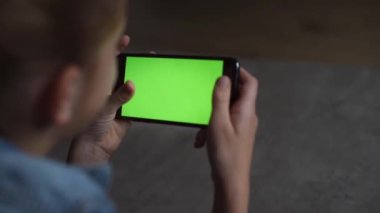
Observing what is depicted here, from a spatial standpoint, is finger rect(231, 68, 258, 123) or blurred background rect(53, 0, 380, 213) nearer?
finger rect(231, 68, 258, 123)

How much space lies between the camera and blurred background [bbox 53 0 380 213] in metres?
1.02

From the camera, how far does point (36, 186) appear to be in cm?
35

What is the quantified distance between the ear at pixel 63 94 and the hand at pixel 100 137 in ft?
0.88

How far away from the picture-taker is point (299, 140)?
1.10 metres

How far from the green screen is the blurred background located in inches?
13.8

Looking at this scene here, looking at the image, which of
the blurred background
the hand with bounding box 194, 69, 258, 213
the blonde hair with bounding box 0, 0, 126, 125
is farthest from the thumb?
the blurred background

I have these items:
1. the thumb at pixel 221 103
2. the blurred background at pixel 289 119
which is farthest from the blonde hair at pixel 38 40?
the blurred background at pixel 289 119

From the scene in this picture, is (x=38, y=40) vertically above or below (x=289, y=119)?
above

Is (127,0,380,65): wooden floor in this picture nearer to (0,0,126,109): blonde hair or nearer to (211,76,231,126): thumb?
(211,76,231,126): thumb

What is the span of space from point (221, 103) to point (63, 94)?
24 centimetres

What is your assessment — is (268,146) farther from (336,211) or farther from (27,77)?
(27,77)

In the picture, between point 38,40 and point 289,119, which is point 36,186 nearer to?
Result: point 38,40

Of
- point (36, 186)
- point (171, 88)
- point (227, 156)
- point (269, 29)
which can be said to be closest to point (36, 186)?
point (36, 186)

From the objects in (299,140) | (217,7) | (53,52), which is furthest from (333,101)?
(53,52)
